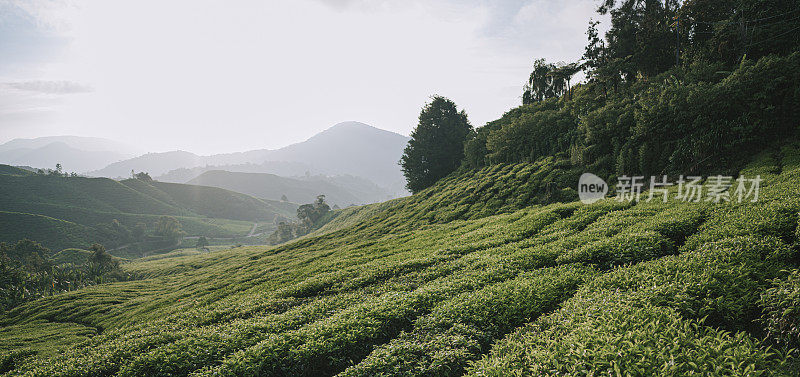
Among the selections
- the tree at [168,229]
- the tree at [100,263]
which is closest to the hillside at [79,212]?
the tree at [168,229]

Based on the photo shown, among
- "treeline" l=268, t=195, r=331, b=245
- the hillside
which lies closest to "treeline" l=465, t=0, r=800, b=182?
"treeline" l=268, t=195, r=331, b=245

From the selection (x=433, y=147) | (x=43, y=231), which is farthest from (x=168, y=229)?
(x=433, y=147)

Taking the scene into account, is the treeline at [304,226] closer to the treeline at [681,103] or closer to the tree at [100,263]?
the tree at [100,263]

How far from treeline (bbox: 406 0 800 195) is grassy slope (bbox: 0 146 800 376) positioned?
116 inches

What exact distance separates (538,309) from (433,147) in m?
53.0

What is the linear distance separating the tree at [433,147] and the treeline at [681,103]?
14116 millimetres

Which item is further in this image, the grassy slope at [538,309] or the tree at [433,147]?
the tree at [433,147]

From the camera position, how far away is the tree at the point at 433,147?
60.3m

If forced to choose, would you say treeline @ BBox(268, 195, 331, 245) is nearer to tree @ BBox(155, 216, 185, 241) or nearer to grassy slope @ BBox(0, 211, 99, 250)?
tree @ BBox(155, 216, 185, 241)

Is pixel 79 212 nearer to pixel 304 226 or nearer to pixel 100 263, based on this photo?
pixel 304 226

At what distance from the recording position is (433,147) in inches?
2386

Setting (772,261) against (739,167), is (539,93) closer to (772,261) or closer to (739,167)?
(739,167)

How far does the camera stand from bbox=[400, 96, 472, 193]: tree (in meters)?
60.3

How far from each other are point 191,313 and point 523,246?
19.4 meters
